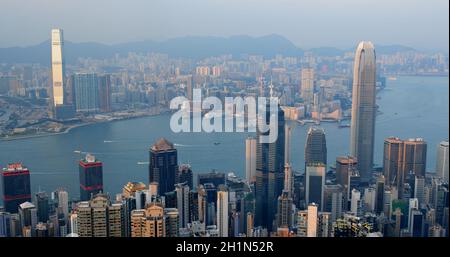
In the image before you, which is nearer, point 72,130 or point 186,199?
point 186,199

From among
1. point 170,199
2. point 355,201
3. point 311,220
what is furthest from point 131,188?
point 355,201

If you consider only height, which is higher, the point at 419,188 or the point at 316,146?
the point at 316,146

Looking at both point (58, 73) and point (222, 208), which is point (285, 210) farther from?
point (58, 73)

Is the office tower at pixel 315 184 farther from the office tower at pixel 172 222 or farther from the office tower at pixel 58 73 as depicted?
the office tower at pixel 58 73

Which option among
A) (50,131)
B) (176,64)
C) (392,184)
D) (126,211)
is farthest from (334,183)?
(50,131)

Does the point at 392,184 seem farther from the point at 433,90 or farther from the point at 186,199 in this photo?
the point at 186,199

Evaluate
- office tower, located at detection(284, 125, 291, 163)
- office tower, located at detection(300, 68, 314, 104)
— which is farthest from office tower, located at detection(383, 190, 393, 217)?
office tower, located at detection(300, 68, 314, 104)
